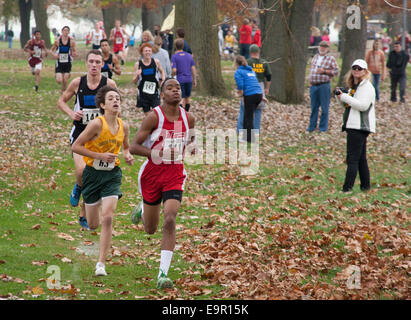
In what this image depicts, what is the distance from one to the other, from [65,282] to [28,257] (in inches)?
43.5

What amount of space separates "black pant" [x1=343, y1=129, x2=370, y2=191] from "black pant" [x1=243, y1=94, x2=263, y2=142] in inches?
197

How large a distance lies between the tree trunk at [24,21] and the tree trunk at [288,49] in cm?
2598

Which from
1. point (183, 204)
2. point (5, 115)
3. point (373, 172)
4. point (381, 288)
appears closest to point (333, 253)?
point (381, 288)

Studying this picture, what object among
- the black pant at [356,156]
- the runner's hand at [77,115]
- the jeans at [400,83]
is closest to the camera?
the runner's hand at [77,115]

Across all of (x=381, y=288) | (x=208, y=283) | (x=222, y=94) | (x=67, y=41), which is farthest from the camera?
(x=222, y=94)

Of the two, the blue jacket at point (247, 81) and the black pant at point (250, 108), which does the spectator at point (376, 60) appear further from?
the blue jacket at point (247, 81)

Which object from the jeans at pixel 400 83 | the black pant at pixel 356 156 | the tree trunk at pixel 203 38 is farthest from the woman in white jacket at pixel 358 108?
the jeans at pixel 400 83

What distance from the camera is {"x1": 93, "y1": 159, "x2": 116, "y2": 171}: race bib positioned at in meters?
7.74

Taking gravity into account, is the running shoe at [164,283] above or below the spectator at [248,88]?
below

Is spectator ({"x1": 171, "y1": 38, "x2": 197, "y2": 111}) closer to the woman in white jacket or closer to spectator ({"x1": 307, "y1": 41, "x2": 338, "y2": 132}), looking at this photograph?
spectator ({"x1": 307, "y1": 41, "x2": 338, "y2": 132})

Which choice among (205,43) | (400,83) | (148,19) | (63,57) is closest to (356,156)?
(205,43)

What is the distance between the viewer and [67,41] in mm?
20953

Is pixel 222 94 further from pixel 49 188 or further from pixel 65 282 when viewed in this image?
pixel 65 282

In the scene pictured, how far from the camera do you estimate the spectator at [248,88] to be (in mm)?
16422
